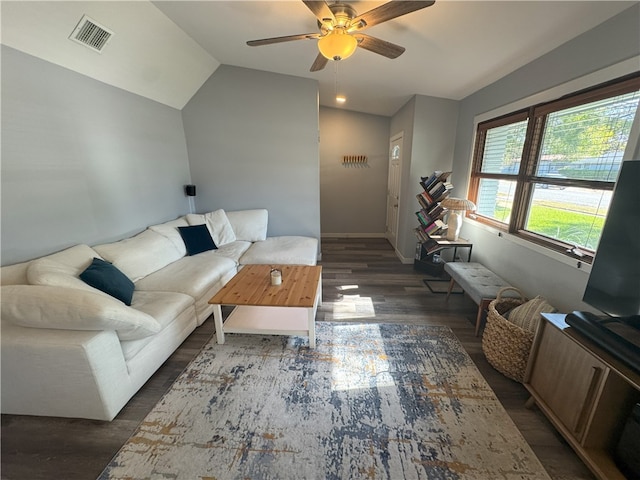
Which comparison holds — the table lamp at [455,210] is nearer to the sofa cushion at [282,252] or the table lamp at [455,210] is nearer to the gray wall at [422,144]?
the gray wall at [422,144]

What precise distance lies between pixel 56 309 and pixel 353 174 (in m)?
4.83

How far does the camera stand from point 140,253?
261 cm

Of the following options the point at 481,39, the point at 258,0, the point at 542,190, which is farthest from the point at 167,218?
the point at 542,190

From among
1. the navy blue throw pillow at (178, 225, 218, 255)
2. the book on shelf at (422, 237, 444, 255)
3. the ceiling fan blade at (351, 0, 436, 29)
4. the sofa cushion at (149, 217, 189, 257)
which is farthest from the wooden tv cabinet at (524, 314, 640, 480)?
the sofa cushion at (149, 217, 189, 257)

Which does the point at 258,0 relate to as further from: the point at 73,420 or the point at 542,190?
the point at 73,420

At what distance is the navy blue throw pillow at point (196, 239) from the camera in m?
3.23

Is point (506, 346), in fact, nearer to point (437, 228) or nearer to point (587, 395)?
point (587, 395)

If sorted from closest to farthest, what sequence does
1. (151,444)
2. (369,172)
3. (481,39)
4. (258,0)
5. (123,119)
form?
(151,444) < (258,0) < (481,39) < (123,119) < (369,172)

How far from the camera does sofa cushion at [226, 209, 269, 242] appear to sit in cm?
381

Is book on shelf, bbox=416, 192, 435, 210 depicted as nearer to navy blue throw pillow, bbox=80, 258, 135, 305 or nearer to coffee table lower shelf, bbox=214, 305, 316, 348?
coffee table lower shelf, bbox=214, 305, 316, 348

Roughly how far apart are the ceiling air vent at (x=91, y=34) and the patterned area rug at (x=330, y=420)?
2707mm

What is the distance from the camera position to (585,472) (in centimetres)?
135

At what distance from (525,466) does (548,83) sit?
9.04 feet

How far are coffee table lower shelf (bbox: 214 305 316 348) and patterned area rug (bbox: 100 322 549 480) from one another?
0.18m
